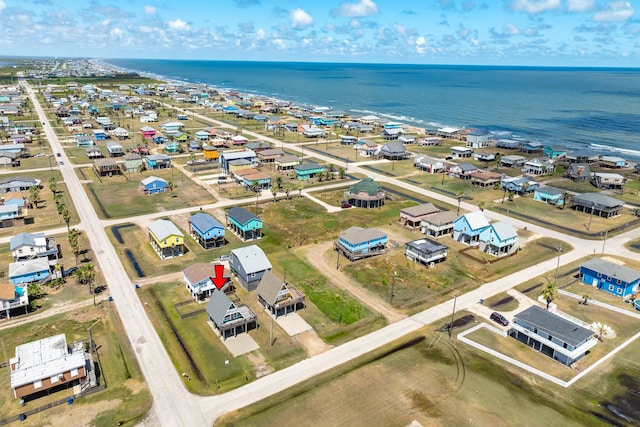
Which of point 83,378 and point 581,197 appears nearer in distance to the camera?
point 83,378

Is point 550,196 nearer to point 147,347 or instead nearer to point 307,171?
point 307,171

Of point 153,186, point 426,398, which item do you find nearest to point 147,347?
point 426,398

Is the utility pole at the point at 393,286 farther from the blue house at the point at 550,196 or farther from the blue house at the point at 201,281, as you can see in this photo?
the blue house at the point at 550,196

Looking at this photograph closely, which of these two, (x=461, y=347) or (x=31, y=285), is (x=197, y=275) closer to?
(x=31, y=285)

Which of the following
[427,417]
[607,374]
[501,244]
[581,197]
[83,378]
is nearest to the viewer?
[427,417]

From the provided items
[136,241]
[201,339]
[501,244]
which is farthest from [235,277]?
[501,244]

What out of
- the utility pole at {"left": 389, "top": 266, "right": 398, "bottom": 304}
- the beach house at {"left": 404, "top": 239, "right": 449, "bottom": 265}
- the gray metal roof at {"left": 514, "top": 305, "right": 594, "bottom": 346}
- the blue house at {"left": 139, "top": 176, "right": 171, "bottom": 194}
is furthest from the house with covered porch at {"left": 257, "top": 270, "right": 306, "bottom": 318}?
the blue house at {"left": 139, "top": 176, "right": 171, "bottom": 194}

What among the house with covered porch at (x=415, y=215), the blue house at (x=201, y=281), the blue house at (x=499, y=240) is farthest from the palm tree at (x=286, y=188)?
the blue house at (x=499, y=240)

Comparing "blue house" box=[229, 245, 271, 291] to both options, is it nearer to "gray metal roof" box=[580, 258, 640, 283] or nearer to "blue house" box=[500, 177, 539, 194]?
"gray metal roof" box=[580, 258, 640, 283]
